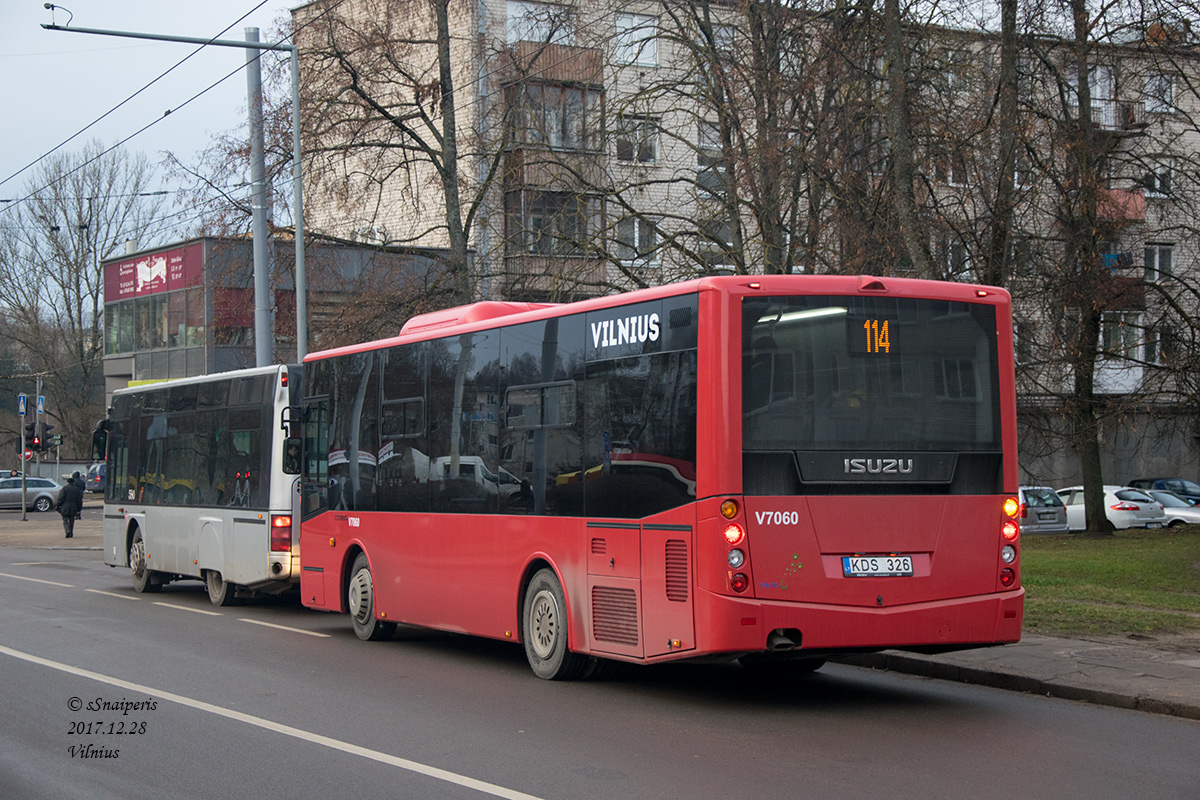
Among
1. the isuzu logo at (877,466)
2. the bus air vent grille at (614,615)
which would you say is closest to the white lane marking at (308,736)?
the bus air vent grille at (614,615)

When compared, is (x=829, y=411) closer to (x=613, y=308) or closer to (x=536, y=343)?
(x=613, y=308)

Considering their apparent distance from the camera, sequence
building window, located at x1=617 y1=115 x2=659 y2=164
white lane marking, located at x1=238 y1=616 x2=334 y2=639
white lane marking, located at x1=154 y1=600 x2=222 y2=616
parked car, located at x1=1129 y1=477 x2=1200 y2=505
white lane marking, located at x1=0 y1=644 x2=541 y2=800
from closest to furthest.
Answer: white lane marking, located at x1=0 y1=644 x2=541 y2=800 < white lane marking, located at x1=238 y1=616 x2=334 y2=639 < white lane marking, located at x1=154 y1=600 x2=222 y2=616 < building window, located at x1=617 y1=115 x2=659 y2=164 < parked car, located at x1=1129 y1=477 x2=1200 y2=505

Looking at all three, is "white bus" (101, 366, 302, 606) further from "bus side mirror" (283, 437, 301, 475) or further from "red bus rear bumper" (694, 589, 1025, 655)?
"red bus rear bumper" (694, 589, 1025, 655)

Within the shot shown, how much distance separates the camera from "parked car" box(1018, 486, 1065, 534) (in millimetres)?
34031

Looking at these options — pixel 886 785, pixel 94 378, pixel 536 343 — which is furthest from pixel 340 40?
pixel 94 378

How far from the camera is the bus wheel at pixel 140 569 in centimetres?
1959

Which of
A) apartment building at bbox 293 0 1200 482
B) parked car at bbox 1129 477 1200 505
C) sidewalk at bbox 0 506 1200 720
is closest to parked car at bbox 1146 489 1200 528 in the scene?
parked car at bbox 1129 477 1200 505

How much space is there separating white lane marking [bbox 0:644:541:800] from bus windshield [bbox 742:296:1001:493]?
9.61 feet

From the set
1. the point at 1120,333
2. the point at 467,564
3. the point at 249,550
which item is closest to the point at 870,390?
the point at 467,564

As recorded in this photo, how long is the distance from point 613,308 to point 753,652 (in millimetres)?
2839

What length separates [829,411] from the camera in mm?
9180

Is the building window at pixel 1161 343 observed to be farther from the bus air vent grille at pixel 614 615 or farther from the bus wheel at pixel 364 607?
the bus air vent grille at pixel 614 615

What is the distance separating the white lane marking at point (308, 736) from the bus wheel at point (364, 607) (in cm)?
315

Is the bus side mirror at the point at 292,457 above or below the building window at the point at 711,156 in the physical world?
below
